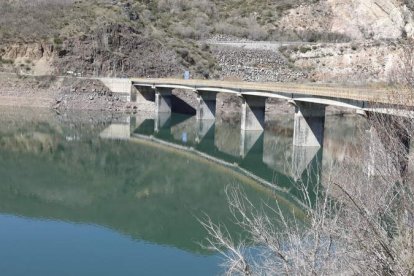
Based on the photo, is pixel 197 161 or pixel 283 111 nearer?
pixel 197 161

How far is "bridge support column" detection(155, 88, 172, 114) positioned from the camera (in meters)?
62.8

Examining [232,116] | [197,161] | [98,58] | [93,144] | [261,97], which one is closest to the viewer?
[197,161]

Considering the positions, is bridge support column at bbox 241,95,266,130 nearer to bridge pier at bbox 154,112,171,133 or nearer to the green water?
the green water

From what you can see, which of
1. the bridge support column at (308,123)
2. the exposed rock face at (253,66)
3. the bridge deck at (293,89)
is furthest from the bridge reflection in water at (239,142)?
the exposed rock face at (253,66)

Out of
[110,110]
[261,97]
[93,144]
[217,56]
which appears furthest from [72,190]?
[217,56]

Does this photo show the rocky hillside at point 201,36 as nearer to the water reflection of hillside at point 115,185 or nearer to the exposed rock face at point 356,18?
the exposed rock face at point 356,18

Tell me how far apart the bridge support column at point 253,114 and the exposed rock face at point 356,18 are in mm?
53303

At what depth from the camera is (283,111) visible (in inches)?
2680

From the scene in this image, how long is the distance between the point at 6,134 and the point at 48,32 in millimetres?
29228

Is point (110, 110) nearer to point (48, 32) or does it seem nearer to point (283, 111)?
point (48, 32)

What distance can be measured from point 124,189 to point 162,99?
34366 millimetres

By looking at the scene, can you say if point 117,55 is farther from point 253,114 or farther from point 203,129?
point 253,114

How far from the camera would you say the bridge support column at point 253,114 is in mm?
49069

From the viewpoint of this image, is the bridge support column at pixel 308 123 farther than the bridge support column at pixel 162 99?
No
